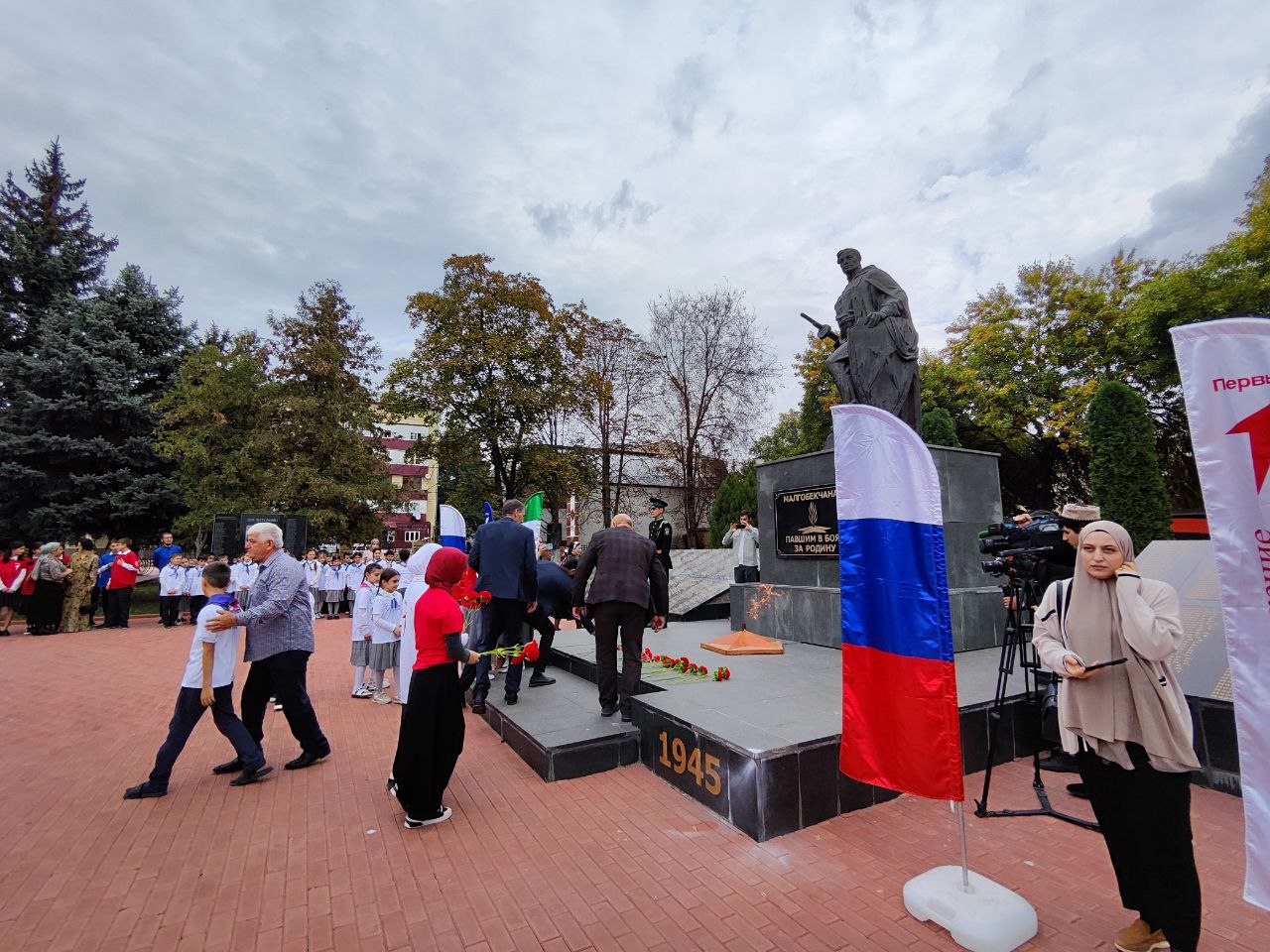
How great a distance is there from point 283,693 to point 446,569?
207 cm

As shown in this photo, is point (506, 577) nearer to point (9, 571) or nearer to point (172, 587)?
point (172, 587)

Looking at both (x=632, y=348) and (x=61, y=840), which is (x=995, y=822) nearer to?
(x=61, y=840)

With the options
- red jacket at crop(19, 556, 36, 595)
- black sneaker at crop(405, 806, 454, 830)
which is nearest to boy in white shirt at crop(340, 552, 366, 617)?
red jacket at crop(19, 556, 36, 595)

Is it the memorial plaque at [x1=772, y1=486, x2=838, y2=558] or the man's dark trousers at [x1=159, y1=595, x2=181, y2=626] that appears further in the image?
the man's dark trousers at [x1=159, y1=595, x2=181, y2=626]

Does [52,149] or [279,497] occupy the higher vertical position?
[52,149]

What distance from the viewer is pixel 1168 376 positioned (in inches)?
809

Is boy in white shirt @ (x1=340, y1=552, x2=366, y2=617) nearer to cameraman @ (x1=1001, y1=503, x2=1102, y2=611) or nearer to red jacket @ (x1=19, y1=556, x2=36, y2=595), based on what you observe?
red jacket @ (x1=19, y1=556, x2=36, y2=595)

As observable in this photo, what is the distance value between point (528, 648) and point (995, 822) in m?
3.33

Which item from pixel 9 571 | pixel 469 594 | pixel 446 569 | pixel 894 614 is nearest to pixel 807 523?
pixel 469 594

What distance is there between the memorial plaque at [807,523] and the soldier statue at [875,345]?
4.21 feet

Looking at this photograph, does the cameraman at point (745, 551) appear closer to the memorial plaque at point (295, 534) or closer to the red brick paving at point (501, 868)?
the red brick paving at point (501, 868)

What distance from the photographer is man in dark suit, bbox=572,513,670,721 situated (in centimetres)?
534

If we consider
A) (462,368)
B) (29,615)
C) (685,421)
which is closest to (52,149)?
(462,368)

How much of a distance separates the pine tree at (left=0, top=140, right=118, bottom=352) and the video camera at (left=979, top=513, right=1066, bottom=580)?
28334mm
